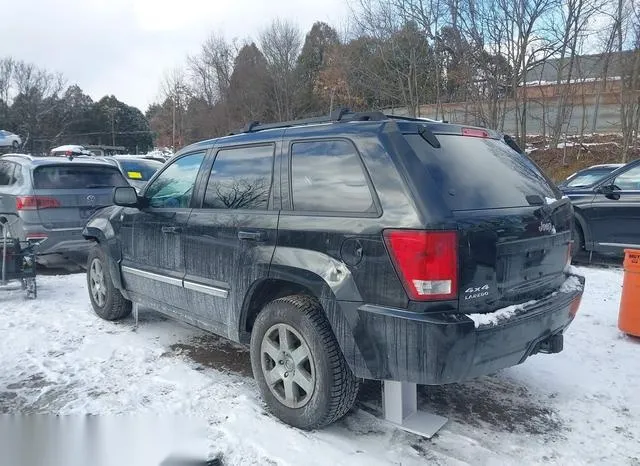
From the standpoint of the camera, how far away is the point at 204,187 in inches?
168

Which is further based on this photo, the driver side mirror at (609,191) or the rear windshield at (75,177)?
the driver side mirror at (609,191)

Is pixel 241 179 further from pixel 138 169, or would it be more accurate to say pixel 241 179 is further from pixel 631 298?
pixel 138 169

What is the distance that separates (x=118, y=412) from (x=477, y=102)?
17.5 meters

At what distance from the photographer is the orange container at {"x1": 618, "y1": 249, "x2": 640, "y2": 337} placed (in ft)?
15.8

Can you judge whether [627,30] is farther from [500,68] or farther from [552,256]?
[552,256]

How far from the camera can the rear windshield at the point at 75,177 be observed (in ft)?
25.4

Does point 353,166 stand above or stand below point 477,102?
below

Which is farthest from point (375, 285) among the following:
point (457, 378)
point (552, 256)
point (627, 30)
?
point (627, 30)

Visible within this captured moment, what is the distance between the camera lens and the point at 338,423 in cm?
349

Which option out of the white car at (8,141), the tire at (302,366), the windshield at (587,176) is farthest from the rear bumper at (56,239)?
the white car at (8,141)

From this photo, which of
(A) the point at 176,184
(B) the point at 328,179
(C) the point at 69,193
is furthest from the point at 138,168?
(B) the point at 328,179

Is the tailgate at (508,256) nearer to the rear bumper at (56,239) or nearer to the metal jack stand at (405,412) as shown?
the metal jack stand at (405,412)

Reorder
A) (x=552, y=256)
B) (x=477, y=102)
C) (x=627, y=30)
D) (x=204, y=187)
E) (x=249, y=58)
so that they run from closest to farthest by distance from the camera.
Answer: (x=552, y=256) → (x=204, y=187) → (x=627, y=30) → (x=477, y=102) → (x=249, y=58)

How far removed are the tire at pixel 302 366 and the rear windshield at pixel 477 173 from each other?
1081mm
